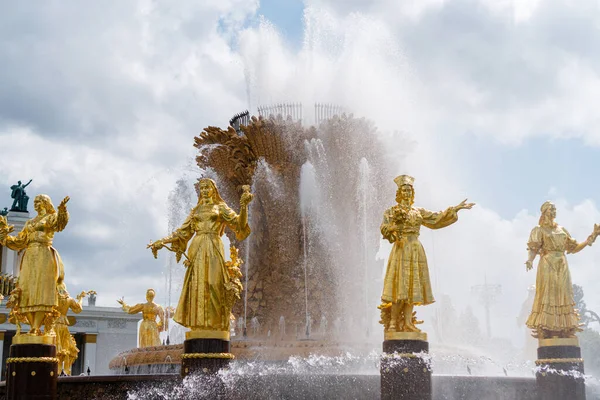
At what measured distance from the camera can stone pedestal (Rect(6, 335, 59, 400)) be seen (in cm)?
1128

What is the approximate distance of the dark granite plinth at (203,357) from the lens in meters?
10.8

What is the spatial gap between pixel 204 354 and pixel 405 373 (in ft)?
8.75

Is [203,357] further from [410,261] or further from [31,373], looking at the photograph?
[410,261]

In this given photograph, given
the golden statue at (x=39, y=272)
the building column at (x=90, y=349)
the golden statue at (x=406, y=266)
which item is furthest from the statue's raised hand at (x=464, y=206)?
the building column at (x=90, y=349)

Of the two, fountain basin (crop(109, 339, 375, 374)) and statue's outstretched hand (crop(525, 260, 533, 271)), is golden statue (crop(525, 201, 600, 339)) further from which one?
fountain basin (crop(109, 339, 375, 374))

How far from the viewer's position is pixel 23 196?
54.2m

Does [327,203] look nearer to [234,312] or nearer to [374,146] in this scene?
[374,146]

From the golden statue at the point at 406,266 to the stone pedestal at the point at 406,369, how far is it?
0.53 feet

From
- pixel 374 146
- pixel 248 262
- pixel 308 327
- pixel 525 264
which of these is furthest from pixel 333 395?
pixel 374 146

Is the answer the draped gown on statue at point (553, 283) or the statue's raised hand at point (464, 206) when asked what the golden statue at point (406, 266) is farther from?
the draped gown on statue at point (553, 283)

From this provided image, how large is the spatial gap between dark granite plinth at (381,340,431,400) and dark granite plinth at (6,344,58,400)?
15.5 feet

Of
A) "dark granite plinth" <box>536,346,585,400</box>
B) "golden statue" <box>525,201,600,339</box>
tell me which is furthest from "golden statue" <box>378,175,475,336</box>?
"dark granite plinth" <box>536,346,585,400</box>

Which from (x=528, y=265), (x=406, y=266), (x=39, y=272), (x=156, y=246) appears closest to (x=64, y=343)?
(x=39, y=272)

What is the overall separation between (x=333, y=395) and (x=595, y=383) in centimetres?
554
